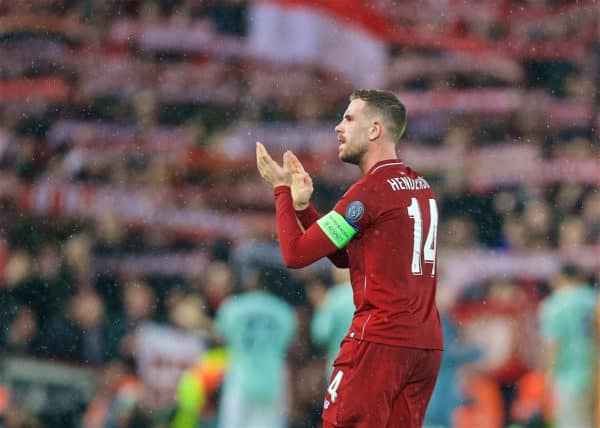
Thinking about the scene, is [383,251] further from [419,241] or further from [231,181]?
[231,181]

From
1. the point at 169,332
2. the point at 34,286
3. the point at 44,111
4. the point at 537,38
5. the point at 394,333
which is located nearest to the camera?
the point at 394,333

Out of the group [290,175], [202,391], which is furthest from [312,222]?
[202,391]

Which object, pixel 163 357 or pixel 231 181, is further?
pixel 231 181

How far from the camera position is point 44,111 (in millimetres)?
12578

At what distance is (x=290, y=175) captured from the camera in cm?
357

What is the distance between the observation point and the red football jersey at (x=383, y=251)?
3.33 m

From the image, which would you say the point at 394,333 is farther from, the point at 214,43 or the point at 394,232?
the point at 214,43

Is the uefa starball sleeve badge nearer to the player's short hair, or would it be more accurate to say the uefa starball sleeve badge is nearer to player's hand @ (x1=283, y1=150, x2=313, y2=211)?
player's hand @ (x1=283, y1=150, x2=313, y2=211)

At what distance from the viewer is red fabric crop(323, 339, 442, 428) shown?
129 inches

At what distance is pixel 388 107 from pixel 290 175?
0.41 m

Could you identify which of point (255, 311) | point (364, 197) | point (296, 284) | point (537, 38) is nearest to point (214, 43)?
point (537, 38)

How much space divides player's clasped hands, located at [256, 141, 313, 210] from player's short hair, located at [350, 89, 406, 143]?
1.05 feet

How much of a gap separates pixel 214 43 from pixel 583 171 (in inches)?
206

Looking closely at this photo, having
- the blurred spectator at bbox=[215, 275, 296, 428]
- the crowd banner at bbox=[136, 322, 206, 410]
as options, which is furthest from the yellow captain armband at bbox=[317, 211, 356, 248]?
the crowd banner at bbox=[136, 322, 206, 410]
